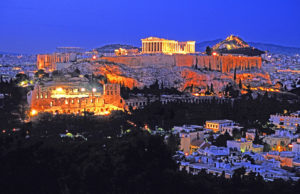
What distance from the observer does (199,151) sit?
64.0 ft

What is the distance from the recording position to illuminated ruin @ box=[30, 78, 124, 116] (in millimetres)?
26094

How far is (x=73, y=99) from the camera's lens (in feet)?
88.3

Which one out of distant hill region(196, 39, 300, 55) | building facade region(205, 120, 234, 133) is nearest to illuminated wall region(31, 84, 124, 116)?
building facade region(205, 120, 234, 133)

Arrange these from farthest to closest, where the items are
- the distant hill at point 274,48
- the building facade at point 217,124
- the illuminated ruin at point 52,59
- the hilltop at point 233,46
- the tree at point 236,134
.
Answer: the distant hill at point 274,48 < the hilltop at point 233,46 < the illuminated ruin at point 52,59 < the building facade at point 217,124 < the tree at point 236,134

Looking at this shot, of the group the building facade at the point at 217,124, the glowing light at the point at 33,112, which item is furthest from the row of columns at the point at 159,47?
the glowing light at the point at 33,112

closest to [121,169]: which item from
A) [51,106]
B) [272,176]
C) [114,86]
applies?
[272,176]

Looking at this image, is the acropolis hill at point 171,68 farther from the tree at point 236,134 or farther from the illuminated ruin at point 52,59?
the tree at point 236,134

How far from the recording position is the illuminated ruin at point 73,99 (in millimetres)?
26094

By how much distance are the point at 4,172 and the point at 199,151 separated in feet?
30.6

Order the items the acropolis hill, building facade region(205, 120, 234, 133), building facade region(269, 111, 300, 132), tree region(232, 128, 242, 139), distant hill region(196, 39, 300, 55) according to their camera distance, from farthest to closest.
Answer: distant hill region(196, 39, 300, 55) < the acropolis hill < building facade region(269, 111, 300, 132) < building facade region(205, 120, 234, 133) < tree region(232, 128, 242, 139)

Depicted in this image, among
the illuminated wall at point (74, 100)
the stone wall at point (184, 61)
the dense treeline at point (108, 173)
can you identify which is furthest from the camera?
the stone wall at point (184, 61)

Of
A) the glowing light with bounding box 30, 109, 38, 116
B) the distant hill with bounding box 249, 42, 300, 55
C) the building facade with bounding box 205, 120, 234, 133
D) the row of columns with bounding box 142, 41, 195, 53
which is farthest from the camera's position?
the distant hill with bounding box 249, 42, 300, 55

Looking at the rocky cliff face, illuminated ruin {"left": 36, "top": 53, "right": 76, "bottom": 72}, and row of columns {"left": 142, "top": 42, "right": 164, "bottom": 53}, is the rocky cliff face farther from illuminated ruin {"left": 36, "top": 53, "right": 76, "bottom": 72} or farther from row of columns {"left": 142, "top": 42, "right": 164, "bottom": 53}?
illuminated ruin {"left": 36, "top": 53, "right": 76, "bottom": 72}

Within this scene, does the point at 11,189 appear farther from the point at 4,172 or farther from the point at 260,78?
the point at 260,78
